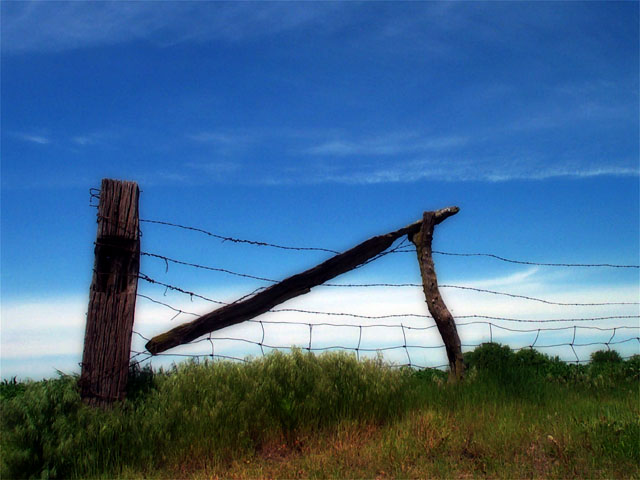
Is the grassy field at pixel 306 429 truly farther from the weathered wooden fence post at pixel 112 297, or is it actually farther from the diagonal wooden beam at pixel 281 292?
the diagonal wooden beam at pixel 281 292

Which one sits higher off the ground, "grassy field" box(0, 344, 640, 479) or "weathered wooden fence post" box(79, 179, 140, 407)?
"weathered wooden fence post" box(79, 179, 140, 407)

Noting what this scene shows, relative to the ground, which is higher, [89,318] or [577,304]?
[577,304]

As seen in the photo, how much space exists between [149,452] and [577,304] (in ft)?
24.6

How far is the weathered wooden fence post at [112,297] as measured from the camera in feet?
20.9

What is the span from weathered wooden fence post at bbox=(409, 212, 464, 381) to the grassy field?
0.71 metres

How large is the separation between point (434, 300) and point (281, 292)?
2.16 m

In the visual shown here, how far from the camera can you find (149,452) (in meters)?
5.93

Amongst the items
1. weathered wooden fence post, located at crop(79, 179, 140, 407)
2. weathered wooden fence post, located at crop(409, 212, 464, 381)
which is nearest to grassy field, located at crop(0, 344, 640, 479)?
weathered wooden fence post, located at crop(79, 179, 140, 407)

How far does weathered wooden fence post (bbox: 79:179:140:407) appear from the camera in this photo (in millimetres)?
6363

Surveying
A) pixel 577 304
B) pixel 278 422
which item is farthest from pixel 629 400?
pixel 278 422

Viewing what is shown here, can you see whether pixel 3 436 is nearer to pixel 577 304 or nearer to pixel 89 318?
pixel 89 318

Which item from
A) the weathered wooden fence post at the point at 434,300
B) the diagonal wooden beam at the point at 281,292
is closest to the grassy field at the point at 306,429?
the diagonal wooden beam at the point at 281,292

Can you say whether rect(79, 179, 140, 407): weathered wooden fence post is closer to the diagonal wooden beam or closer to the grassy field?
the grassy field

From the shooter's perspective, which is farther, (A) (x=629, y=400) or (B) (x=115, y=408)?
(A) (x=629, y=400)
